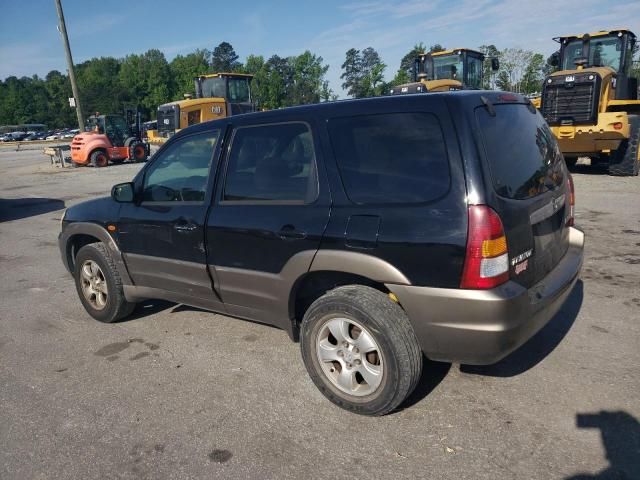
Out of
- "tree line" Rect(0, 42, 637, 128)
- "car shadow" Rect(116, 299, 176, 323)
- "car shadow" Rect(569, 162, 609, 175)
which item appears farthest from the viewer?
"tree line" Rect(0, 42, 637, 128)

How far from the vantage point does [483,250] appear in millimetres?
2502

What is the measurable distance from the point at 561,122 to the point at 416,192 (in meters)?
10.8

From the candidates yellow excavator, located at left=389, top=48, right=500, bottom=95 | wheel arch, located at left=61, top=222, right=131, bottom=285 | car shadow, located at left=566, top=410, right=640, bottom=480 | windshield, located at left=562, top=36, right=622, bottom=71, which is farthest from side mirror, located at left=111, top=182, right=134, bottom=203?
yellow excavator, located at left=389, top=48, right=500, bottom=95

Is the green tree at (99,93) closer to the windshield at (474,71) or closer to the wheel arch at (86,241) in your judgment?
the windshield at (474,71)

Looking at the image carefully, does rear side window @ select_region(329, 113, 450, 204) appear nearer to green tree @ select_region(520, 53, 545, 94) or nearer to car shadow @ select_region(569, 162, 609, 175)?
car shadow @ select_region(569, 162, 609, 175)

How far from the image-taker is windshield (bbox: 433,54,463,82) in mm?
16953

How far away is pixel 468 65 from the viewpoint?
17000mm

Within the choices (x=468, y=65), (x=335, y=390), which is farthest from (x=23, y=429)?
(x=468, y=65)

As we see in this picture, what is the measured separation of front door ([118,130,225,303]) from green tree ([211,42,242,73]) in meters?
130

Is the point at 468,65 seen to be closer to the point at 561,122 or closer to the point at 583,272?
the point at 561,122

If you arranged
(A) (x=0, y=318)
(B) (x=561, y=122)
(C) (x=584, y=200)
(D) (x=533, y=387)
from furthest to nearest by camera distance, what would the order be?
1. (B) (x=561, y=122)
2. (C) (x=584, y=200)
3. (A) (x=0, y=318)
4. (D) (x=533, y=387)

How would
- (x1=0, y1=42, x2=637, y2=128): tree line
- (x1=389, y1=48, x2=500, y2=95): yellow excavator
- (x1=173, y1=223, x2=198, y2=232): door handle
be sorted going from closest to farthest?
(x1=173, y1=223, x2=198, y2=232): door handle
(x1=389, y1=48, x2=500, y2=95): yellow excavator
(x1=0, y1=42, x2=637, y2=128): tree line

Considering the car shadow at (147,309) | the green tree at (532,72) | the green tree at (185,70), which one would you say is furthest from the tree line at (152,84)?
the car shadow at (147,309)

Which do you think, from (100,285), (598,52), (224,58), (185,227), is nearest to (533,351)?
(185,227)
